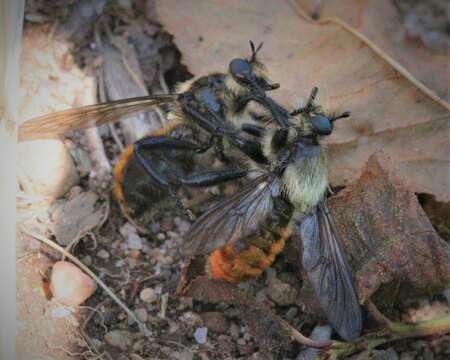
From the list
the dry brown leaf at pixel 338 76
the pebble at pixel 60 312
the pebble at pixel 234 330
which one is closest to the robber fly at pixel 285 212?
the pebble at pixel 234 330

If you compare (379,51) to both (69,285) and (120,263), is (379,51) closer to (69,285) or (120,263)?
(120,263)

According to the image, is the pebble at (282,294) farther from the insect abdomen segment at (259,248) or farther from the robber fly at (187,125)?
the robber fly at (187,125)

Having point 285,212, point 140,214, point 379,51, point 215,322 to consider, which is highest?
point 379,51

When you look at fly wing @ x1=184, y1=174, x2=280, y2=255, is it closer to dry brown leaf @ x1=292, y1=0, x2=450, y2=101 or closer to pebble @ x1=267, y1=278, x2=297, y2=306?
pebble @ x1=267, y1=278, x2=297, y2=306

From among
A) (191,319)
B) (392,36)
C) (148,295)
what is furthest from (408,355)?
(392,36)

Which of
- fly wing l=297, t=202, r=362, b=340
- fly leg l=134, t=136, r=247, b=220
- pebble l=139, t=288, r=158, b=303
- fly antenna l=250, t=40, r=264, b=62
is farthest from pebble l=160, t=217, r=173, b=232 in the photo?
fly antenna l=250, t=40, r=264, b=62

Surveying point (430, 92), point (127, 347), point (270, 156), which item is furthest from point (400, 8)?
point (127, 347)
